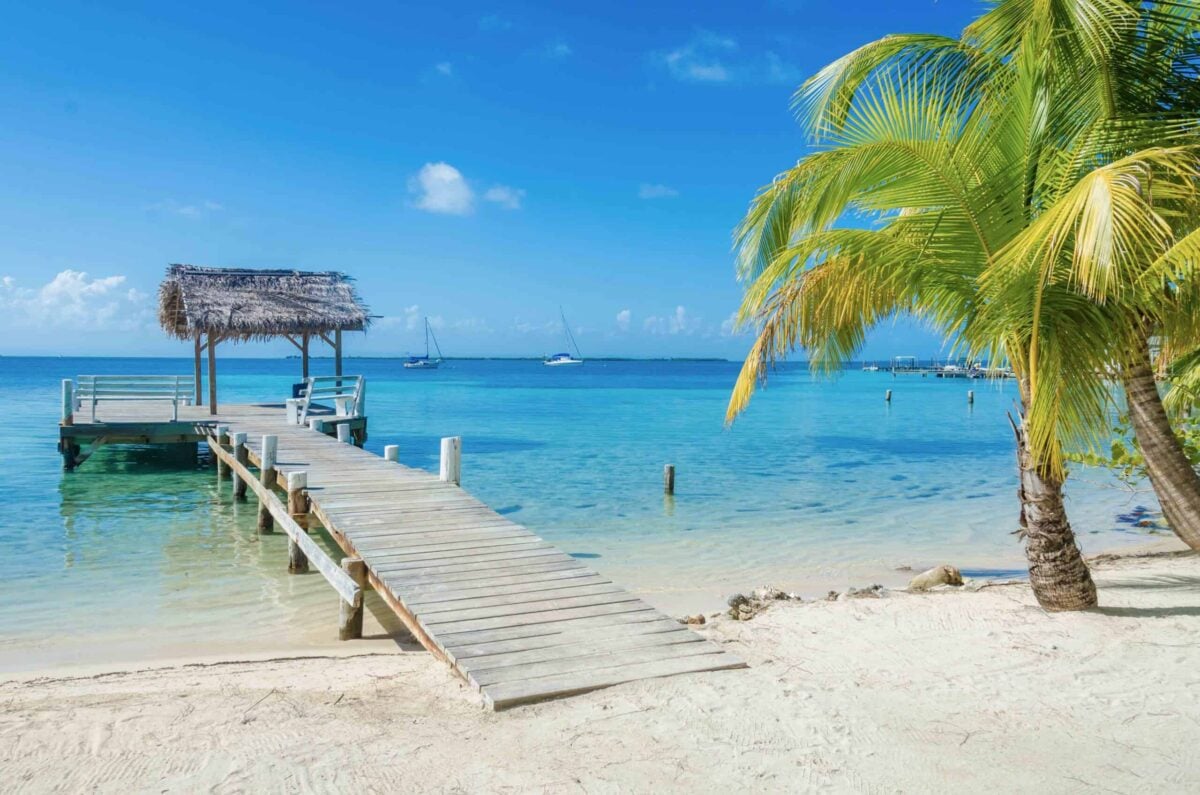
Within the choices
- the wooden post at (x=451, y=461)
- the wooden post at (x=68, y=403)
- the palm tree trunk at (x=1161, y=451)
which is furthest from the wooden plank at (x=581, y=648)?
the wooden post at (x=68, y=403)

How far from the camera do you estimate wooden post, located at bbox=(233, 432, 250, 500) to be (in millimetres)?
14211

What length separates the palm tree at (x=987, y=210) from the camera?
521cm

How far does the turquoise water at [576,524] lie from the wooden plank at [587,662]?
10.8 feet

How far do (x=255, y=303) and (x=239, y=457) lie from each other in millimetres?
6870

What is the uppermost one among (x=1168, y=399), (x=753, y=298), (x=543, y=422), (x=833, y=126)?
(x=833, y=126)

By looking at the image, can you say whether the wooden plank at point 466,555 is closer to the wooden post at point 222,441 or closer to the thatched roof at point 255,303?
the wooden post at point 222,441

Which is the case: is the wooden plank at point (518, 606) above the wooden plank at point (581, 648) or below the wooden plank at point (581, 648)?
above

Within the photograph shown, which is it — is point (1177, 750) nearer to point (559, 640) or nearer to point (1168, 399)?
point (559, 640)

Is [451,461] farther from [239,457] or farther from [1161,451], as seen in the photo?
[1161,451]

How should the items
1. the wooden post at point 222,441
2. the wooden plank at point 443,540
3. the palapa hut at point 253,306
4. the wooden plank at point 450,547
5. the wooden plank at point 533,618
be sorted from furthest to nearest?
Answer: the palapa hut at point 253,306, the wooden post at point 222,441, the wooden plank at point 443,540, the wooden plank at point 450,547, the wooden plank at point 533,618

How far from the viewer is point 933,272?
18.8 ft

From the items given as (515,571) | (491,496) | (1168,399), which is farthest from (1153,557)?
(491,496)

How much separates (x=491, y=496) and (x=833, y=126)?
A: 11.1 meters

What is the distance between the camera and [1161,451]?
23.4 ft
